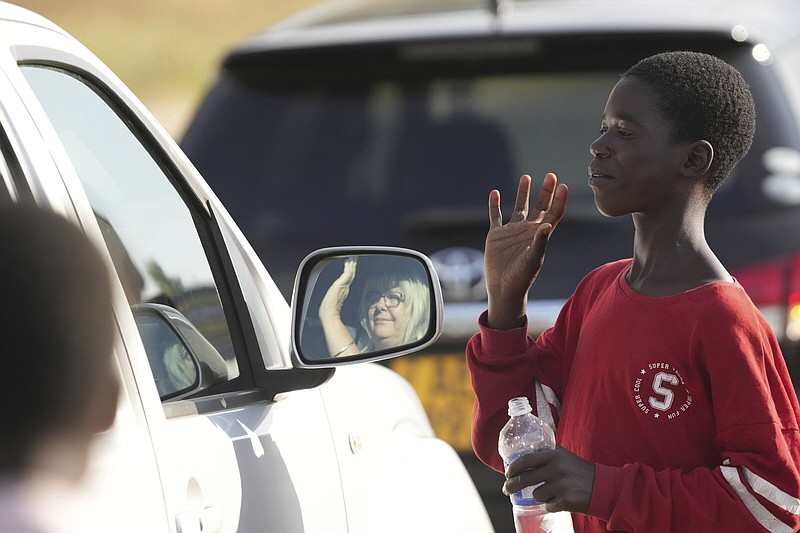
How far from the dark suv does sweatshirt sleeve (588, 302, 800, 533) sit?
1.81 metres

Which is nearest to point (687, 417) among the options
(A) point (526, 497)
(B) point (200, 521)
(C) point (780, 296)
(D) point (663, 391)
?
(D) point (663, 391)

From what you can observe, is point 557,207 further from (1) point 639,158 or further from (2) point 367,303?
(2) point 367,303

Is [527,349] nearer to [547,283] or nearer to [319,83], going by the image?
[547,283]

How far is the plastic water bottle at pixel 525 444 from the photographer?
6.93ft

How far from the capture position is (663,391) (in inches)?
79.7

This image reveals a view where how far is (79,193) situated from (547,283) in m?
2.32

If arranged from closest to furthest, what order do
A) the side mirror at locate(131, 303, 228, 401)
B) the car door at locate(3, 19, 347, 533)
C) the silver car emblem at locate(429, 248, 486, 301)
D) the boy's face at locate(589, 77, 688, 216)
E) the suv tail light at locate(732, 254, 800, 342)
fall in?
1. the car door at locate(3, 19, 347, 533)
2. the side mirror at locate(131, 303, 228, 401)
3. the boy's face at locate(589, 77, 688, 216)
4. the suv tail light at locate(732, 254, 800, 342)
5. the silver car emblem at locate(429, 248, 486, 301)

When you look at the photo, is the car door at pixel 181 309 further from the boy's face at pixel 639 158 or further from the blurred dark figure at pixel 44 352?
the boy's face at pixel 639 158

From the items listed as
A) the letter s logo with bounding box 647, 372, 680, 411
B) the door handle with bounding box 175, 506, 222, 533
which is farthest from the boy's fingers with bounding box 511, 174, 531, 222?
the door handle with bounding box 175, 506, 222, 533

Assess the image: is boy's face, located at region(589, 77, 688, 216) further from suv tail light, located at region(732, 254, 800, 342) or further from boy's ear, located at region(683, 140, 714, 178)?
suv tail light, located at region(732, 254, 800, 342)

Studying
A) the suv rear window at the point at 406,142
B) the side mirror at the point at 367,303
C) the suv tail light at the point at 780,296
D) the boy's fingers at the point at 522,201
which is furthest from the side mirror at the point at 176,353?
the suv tail light at the point at 780,296

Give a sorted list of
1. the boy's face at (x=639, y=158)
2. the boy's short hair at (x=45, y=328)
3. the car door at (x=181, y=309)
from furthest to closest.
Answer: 1. the boy's face at (x=639, y=158)
2. the car door at (x=181, y=309)
3. the boy's short hair at (x=45, y=328)

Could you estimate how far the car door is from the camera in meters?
1.76

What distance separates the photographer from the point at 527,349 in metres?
2.36
